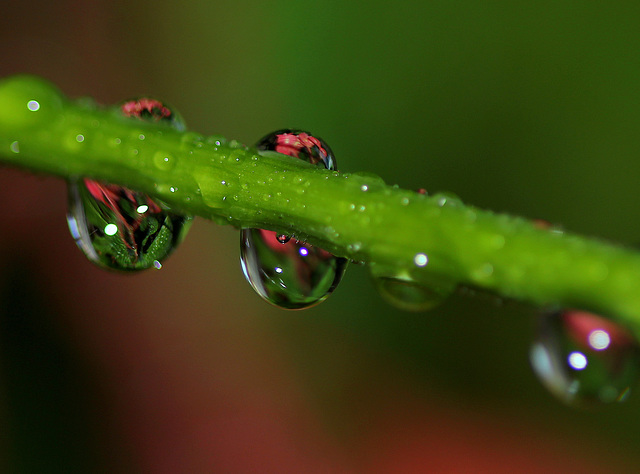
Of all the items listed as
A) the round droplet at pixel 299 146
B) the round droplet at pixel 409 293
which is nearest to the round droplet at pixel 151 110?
the round droplet at pixel 299 146

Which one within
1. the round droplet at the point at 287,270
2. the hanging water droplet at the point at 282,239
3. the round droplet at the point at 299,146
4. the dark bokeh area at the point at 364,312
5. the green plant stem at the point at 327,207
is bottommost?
the green plant stem at the point at 327,207

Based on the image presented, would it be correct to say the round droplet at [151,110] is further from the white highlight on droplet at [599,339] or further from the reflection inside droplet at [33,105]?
the white highlight on droplet at [599,339]

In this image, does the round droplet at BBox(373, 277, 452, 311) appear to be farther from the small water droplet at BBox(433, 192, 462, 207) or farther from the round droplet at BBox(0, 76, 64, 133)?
the round droplet at BBox(0, 76, 64, 133)

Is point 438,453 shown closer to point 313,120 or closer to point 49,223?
point 313,120

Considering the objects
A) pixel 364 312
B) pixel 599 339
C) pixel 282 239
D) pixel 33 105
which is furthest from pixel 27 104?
pixel 364 312

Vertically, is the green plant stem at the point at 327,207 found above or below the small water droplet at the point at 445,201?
below

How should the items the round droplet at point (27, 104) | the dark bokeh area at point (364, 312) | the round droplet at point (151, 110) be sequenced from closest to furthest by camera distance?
the round droplet at point (27, 104), the round droplet at point (151, 110), the dark bokeh area at point (364, 312)

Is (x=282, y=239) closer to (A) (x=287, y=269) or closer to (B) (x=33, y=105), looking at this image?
(A) (x=287, y=269)
